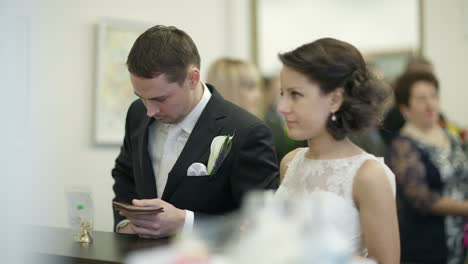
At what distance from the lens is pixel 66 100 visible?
518 centimetres

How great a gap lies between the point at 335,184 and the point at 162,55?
1029 mm

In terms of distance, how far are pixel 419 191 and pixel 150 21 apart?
8.46 ft

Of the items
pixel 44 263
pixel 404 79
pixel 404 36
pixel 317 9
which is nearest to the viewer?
pixel 44 263

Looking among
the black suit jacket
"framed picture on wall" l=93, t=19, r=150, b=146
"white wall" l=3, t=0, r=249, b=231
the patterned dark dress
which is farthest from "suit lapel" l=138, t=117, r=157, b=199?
"framed picture on wall" l=93, t=19, r=150, b=146

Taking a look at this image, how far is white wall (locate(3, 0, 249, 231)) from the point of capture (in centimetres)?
501

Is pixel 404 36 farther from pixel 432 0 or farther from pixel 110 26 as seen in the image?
pixel 110 26

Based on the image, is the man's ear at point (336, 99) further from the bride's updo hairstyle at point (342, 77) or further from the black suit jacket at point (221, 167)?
the black suit jacket at point (221, 167)

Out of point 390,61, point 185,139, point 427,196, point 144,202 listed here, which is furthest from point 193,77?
point 390,61

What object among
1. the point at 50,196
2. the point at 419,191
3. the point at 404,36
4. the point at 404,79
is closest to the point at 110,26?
the point at 50,196

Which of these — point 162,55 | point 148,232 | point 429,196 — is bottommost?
point 429,196

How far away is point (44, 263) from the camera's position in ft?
7.77

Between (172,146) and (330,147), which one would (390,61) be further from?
(330,147)

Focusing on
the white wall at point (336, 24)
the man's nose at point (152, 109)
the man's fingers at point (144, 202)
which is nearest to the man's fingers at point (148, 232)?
the man's fingers at point (144, 202)

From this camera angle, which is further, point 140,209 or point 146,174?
point 146,174
